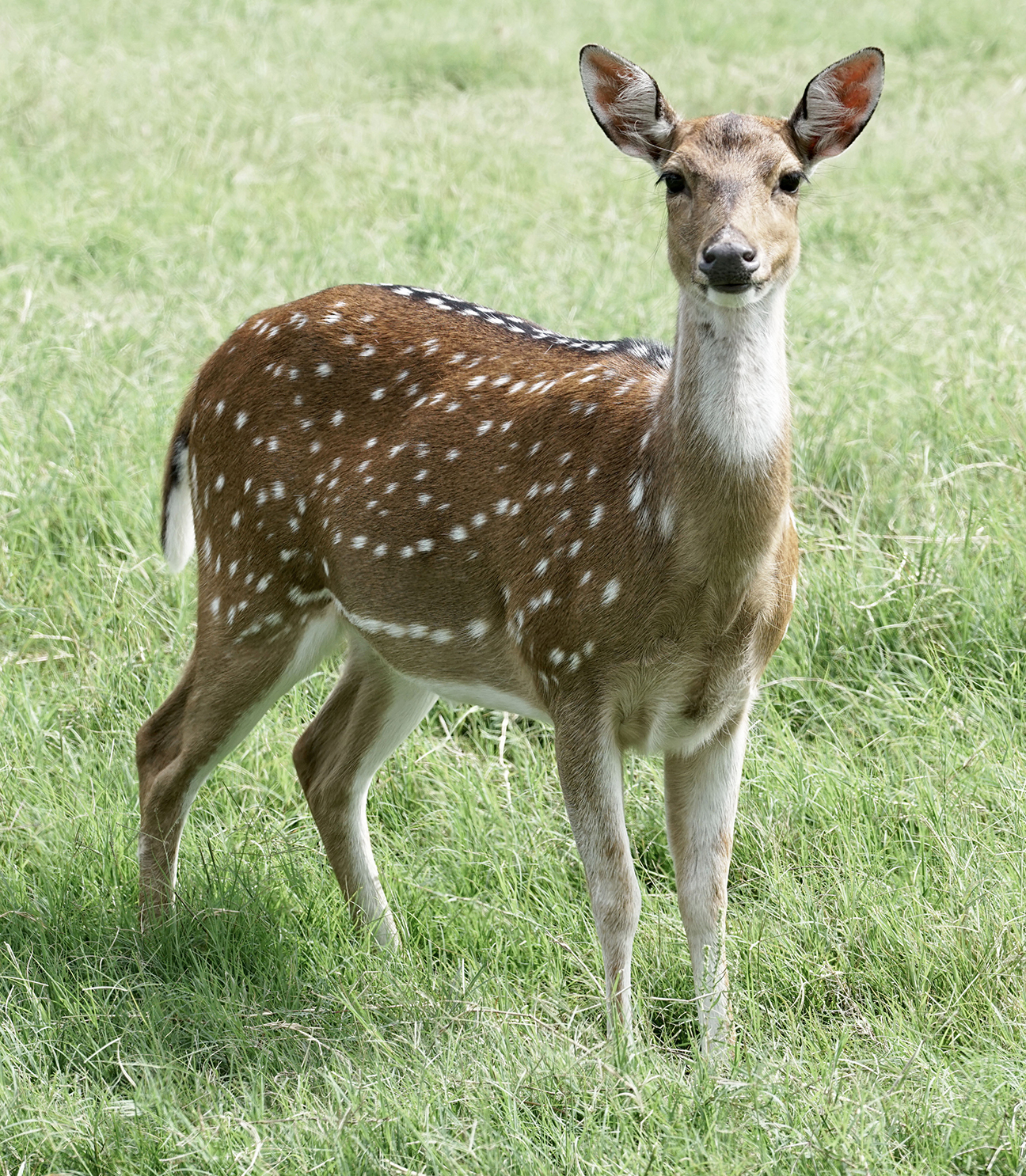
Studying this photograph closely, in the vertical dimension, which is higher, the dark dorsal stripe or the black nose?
the black nose

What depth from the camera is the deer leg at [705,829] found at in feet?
12.0

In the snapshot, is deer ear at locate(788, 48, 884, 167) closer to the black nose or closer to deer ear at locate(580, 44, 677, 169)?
deer ear at locate(580, 44, 677, 169)

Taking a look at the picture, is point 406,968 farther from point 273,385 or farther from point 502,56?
point 502,56

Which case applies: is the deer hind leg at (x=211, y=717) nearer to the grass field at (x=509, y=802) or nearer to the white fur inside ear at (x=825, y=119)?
the grass field at (x=509, y=802)

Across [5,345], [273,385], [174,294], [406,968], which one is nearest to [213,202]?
[174,294]

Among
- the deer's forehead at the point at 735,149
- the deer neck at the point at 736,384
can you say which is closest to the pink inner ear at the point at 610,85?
the deer's forehead at the point at 735,149

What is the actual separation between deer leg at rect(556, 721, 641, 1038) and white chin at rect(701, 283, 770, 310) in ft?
3.20

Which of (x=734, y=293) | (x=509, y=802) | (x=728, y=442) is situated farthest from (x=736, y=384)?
(x=509, y=802)

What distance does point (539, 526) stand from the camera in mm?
3605

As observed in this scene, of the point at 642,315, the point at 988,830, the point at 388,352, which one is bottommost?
the point at 988,830

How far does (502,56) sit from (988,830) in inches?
330

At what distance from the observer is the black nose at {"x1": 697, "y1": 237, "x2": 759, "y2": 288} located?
119 inches

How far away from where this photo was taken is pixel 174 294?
7.18 metres

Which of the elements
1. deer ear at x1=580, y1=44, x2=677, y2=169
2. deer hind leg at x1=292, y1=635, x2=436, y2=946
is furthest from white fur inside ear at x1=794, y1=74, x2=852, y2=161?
deer hind leg at x1=292, y1=635, x2=436, y2=946
